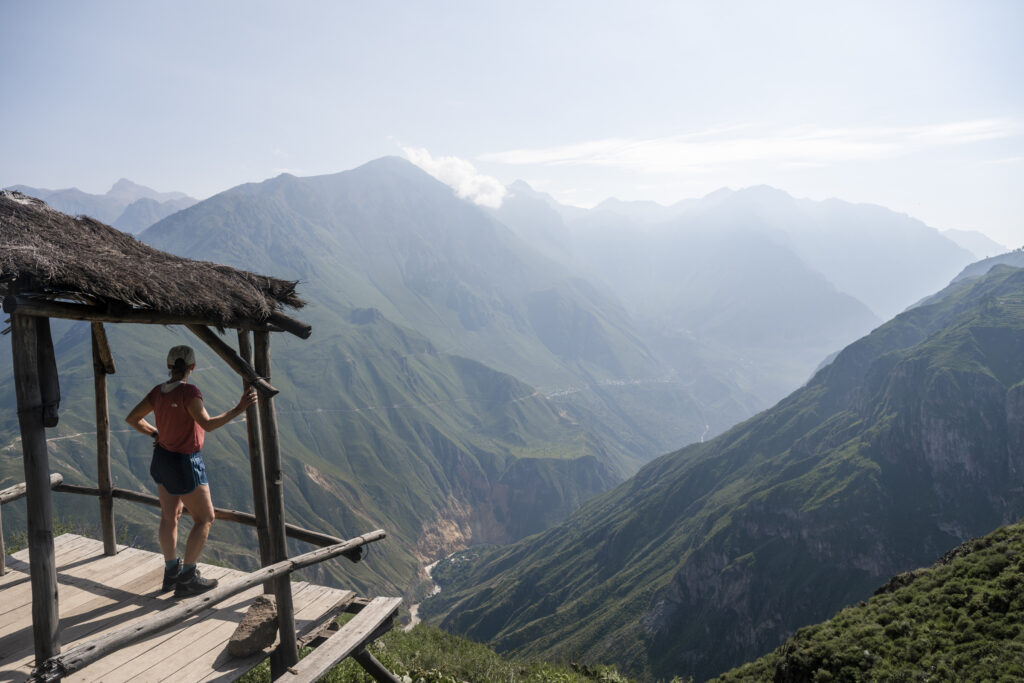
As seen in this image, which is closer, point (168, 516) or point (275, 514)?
point (275, 514)

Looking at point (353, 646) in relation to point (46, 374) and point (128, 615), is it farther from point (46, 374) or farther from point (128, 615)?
point (46, 374)

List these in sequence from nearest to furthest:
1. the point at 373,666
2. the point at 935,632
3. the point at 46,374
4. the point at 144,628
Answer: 1. the point at 144,628
2. the point at 46,374
3. the point at 373,666
4. the point at 935,632

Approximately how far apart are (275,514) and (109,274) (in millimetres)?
3921

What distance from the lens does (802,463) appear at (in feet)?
512

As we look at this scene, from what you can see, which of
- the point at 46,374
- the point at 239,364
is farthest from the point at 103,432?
the point at 46,374

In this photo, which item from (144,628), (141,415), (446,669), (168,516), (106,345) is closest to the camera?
(144,628)

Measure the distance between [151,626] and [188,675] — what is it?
1478 mm

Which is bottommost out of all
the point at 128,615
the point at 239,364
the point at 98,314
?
the point at 128,615

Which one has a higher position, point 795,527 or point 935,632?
point 935,632

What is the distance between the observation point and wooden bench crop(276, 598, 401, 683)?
25.2 ft

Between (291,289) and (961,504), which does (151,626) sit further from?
(961,504)

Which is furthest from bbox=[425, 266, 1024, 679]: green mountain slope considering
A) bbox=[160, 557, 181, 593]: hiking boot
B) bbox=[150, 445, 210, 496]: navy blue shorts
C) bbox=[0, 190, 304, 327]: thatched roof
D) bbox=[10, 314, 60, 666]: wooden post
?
bbox=[10, 314, 60, 666]: wooden post

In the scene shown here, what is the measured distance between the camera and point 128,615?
352 inches

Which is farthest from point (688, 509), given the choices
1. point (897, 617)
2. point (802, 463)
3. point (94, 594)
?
point (94, 594)
